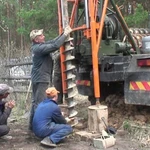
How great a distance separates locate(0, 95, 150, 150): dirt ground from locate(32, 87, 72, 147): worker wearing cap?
138 millimetres

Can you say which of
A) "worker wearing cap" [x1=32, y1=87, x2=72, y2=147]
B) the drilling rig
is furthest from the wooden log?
"worker wearing cap" [x1=32, y1=87, x2=72, y2=147]

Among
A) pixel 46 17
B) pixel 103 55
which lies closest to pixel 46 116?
pixel 103 55

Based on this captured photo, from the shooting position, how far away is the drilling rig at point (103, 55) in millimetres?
5191

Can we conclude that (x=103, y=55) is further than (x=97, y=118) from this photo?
Yes

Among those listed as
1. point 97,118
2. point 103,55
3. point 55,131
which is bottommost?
point 55,131

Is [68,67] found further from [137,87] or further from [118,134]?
[118,134]

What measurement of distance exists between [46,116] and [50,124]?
0.43 ft

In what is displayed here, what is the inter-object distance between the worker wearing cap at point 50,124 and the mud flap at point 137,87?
106 cm

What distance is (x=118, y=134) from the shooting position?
5.21 metres

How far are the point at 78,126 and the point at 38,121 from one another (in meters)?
0.94

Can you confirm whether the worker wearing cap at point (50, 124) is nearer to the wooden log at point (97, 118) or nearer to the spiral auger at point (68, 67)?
the wooden log at point (97, 118)

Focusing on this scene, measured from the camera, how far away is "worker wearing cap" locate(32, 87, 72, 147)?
16.1ft

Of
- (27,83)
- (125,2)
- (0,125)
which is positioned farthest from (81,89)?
(125,2)

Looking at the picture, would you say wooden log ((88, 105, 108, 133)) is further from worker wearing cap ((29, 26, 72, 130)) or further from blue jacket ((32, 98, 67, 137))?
worker wearing cap ((29, 26, 72, 130))
